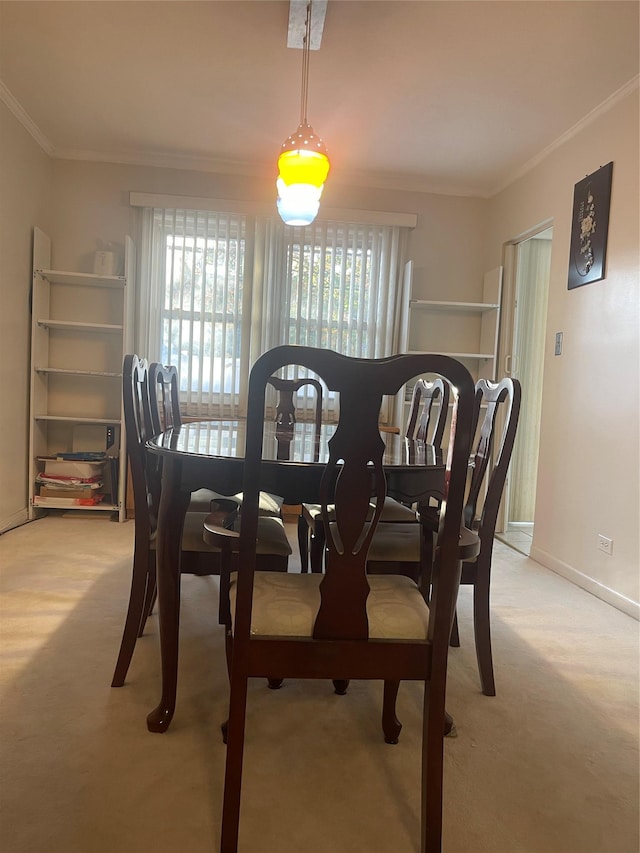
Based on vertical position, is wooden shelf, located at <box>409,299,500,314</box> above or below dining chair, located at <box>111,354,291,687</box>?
above

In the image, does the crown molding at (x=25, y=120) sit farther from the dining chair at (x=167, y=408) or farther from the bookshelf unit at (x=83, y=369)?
the dining chair at (x=167, y=408)

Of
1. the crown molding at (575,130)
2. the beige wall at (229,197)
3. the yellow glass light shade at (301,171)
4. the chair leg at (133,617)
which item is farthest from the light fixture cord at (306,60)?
the chair leg at (133,617)

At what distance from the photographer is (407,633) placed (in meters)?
1.18

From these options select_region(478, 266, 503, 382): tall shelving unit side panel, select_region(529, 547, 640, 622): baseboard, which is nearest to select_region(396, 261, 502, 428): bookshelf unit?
select_region(478, 266, 503, 382): tall shelving unit side panel

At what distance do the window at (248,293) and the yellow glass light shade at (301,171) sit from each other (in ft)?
6.30

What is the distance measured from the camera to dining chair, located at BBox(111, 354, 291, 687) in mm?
1710

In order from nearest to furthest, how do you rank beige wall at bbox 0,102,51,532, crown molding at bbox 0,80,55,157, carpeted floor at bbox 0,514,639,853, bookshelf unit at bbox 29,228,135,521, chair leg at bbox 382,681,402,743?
carpeted floor at bbox 0,514,639,853 → chair leg at bbox 382,681,402,743 → crown molding at bbox 0,80,55,157 → beige wall at bbox 0,102,51,532 → bookshelf unit at bbox 29,228,135,521

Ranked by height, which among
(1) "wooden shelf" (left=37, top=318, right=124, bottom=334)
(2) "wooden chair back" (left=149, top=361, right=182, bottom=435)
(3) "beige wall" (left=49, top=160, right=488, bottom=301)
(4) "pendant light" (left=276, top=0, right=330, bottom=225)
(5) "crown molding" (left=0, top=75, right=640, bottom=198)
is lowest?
(2) "wooden chair back" (left=149, top=361, right=182, bottom=435)

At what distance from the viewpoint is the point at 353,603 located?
115cm

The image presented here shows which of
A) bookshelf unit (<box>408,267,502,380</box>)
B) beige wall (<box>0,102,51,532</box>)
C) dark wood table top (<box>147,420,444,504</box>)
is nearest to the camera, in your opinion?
dark wood table top (<box>147,420,444,504</box>)

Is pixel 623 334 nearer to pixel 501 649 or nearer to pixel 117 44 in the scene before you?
pixel 501 649

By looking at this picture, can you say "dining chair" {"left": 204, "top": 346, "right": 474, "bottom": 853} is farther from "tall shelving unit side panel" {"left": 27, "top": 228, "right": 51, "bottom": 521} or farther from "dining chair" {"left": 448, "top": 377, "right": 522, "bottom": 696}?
"tall shelving unit side panel" {"left": 27, "top": 228, "right": 51, "bottom": 521}

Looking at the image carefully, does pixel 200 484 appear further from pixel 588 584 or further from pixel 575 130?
pixel 575 130

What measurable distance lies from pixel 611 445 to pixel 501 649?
4.13 feet
